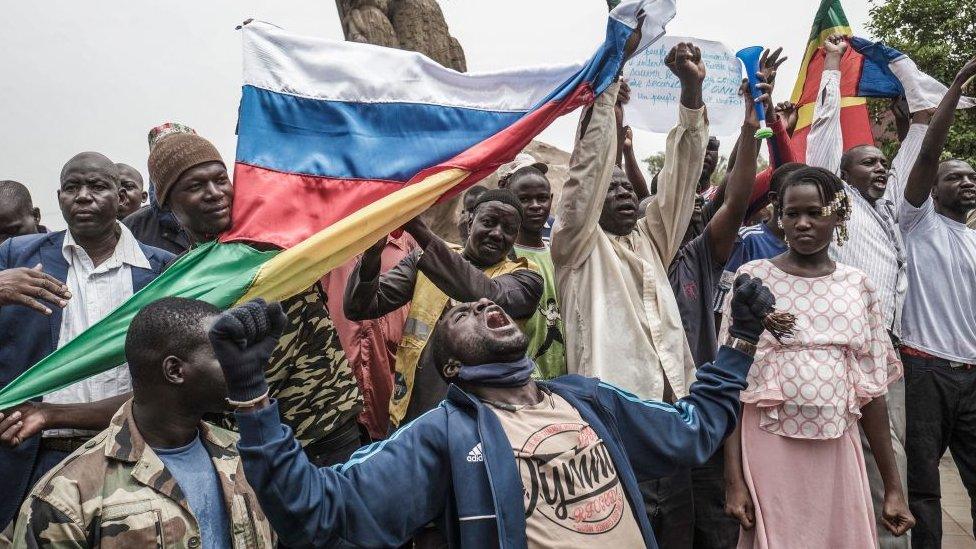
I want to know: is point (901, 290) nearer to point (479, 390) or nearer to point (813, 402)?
point (813, 402)

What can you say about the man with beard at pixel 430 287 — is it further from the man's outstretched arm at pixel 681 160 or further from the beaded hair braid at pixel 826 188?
the beaded hair braid at pixel 826 188

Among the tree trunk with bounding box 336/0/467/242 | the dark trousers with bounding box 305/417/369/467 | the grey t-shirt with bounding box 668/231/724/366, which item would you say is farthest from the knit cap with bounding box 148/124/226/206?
the tree trunk with bounding box 336/0/467/242

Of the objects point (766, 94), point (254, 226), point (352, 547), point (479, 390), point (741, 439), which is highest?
point (766, 94)

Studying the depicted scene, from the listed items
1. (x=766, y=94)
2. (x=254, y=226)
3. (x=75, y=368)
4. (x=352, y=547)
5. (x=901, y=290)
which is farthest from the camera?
(x=901, y=290)

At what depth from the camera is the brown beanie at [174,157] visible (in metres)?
3.07

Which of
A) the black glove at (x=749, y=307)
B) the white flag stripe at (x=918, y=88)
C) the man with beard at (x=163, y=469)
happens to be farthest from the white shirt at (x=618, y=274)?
the white flag stripe at (x=918, y=88)

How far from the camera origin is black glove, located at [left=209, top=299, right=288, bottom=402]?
170cm

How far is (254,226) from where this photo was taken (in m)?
3.01

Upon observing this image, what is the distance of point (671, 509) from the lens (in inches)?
138

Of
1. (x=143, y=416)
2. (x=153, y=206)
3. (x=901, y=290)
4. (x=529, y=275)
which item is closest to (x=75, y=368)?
Answer: (x=143, y=416)

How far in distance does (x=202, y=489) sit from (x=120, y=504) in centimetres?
24

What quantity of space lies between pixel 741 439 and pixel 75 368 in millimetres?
2676

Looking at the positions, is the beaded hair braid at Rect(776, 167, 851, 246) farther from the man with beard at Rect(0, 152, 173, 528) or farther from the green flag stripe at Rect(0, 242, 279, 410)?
the man with beard at Rect(0, 152, 173, 528)

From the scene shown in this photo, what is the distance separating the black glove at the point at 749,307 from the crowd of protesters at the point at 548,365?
0.02m
